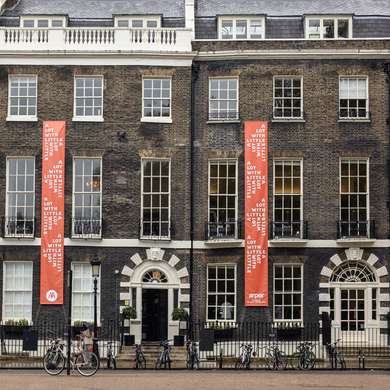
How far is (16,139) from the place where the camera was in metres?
41.1

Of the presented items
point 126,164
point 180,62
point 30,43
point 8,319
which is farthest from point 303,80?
point 8,319

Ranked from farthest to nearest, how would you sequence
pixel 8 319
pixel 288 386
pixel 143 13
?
pixel 143 13 → pixel 8 319 → pixel 288 386

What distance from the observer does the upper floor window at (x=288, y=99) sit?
136 feet

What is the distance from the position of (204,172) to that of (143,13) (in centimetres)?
753

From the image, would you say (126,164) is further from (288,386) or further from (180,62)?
(288,386)

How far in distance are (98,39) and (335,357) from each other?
15.9 meters

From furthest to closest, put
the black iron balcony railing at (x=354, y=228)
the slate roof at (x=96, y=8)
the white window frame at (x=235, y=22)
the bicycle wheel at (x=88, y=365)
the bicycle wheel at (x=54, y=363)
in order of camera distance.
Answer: the slate roof at (x=96, y=8) → the white window frame at (x=235, y=22) → the black iron balcony railing at (x=354, y=228) → the bicycle wheel at (x=54, y=363) → the bicycle wheel at (x=88, y=365)

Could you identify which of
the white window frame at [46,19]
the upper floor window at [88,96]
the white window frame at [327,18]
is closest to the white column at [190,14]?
the upper floor window at [88,96]

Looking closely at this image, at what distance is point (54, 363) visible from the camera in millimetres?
31750

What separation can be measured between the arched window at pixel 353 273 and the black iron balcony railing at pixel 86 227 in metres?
9.38

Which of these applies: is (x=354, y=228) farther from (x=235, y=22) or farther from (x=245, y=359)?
(x=235, y=22)

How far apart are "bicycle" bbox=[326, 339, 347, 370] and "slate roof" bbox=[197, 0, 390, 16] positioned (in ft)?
47.3

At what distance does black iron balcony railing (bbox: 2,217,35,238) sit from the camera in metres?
40.8

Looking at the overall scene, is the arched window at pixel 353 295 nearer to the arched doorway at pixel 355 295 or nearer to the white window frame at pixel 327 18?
the arched doorway at pixel 355 295
